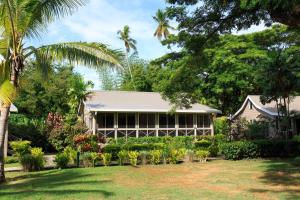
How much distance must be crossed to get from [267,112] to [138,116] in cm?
1075

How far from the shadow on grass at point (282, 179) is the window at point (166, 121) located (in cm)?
1425

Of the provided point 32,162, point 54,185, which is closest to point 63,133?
point 32,162

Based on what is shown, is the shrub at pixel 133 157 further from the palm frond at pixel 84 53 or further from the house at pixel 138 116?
the house at pixel 138 116

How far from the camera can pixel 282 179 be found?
1455cm

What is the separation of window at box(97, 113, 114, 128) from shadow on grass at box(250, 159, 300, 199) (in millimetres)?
14756

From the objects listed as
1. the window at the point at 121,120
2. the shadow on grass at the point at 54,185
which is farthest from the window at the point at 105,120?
the shadow on grass at the point at 54,185

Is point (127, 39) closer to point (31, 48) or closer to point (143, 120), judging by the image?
point (143, 120)

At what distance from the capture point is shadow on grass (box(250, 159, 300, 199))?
11.9 m

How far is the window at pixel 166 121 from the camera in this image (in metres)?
33.6

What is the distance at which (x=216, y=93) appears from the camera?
3816cm

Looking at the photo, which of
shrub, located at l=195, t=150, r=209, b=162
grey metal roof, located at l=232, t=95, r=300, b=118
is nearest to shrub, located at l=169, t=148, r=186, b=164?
shrub, located at l=195, t=150, r=209, b=162

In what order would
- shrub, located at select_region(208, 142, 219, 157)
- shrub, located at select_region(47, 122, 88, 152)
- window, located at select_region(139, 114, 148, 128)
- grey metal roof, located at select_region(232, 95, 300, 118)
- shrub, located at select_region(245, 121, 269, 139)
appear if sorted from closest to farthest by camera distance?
shrub, located at select_region(208, 142, 219, 157) < shrub, located at select_region(47, 122, 88, 152) < shrub, located at select_region(245, 121, 269, 139) < grey metal roof, located at select_region(232, 95, 300, 118) < window, located at select_region(139, 114, 148, 128)

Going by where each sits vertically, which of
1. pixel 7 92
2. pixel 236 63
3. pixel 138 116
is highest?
pixel 236 63

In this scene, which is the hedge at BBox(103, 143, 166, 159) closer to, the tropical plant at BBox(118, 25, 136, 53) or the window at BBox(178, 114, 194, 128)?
the window at BBox(178, 114, 194, 128)
